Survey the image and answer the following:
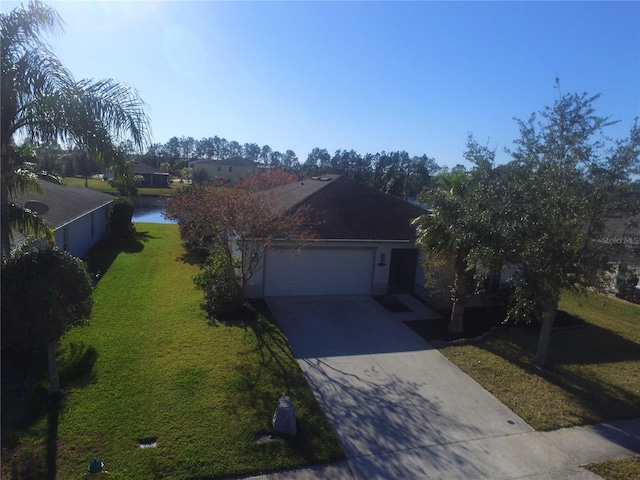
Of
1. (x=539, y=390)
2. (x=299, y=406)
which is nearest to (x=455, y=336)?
(x=539, y=390)

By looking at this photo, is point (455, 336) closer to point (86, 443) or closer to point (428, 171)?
point (86, 443)

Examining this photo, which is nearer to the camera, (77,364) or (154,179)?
(77,364)

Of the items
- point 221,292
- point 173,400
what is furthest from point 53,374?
point 221,292

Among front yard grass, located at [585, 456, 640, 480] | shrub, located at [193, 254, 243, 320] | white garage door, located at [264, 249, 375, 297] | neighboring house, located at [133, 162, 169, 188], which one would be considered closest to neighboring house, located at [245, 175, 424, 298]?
white garage door, located at [264, 249, 375, 297]

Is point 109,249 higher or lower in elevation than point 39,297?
lower

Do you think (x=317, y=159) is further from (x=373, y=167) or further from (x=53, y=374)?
(x=53, y=374)

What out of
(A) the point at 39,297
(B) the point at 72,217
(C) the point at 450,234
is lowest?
(A) the point at 39,297

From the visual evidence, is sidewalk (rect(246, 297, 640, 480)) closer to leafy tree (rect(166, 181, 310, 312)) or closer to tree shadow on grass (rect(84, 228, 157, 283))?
leafy tree (rect(166, 181, 310, 312))
